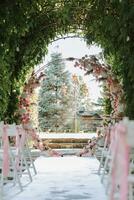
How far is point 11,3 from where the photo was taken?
7.77 m

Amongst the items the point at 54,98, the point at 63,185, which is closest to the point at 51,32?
the point at 63,185

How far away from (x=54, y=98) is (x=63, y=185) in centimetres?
1571

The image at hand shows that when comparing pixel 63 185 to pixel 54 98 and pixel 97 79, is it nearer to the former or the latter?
pixel 97 79

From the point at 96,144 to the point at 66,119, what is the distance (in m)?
9.62

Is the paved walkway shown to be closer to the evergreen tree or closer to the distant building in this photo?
the distant building

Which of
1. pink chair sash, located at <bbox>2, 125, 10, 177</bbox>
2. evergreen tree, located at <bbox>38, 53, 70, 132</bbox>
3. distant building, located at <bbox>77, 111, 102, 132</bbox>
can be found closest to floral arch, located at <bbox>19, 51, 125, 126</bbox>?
pink chair sash, located at <bbox>2, 125, 10, 177</bbox>

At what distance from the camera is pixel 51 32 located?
35.5 ft

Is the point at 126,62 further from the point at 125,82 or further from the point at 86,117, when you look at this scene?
the point at 86,117

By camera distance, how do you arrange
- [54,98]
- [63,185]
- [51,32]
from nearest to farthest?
[63,185], [51,32], [54,98]

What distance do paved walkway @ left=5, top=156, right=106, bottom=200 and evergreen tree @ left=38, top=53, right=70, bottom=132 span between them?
11269 mm

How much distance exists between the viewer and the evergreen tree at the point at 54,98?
21094 mm

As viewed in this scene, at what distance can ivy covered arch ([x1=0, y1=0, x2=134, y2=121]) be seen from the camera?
7590 millimetres

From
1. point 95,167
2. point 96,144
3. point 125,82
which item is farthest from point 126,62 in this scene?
point 96,144

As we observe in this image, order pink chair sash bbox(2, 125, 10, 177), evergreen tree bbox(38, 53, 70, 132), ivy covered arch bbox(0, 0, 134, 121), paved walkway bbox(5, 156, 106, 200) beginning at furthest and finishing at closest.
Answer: evergreen tree bbox(38, 53, 70, 132) → ivy covered arch bbox(0, 0, 134, 121) → paved walkway bbox(5, 156, 106, 200) → pink chair sash bbox(2, 125, 10, 177)
